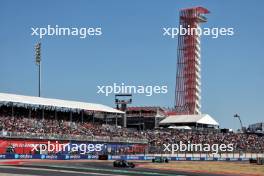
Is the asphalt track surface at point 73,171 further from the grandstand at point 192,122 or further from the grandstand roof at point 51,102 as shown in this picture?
the grandstand at point 192,122

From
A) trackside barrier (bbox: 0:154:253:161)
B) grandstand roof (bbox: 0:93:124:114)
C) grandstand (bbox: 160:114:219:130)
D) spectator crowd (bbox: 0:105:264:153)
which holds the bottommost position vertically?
trackside barrier (bbox: 0:154:253:161)

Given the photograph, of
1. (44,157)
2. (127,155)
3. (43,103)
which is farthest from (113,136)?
(44,157)

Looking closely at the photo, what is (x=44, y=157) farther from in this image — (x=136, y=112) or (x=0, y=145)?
(x=136, y=112)

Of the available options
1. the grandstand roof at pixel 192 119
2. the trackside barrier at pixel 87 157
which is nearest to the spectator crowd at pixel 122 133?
the trackside barrier at pixel 87 157

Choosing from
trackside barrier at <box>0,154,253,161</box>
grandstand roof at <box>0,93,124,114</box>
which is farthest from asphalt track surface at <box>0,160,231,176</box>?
grandstand roof at <box>0,93,124,114</box>

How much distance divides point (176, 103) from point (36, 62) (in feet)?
230

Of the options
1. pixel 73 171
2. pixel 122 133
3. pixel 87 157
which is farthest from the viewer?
pixel 122 133

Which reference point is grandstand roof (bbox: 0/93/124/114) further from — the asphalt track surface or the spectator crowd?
the asphalt track surface

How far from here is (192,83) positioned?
173 meters

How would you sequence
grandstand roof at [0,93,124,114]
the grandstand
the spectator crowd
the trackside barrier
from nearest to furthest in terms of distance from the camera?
the trackside barrier → the spectator crowd → grandstand roof at [0,93,124,114] → the grandstand

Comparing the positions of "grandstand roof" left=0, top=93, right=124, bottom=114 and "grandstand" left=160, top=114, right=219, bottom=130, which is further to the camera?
"grandstand" left=160, top=114, right=219, bottom=130

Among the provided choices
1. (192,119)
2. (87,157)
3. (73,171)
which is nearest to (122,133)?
(87,157)

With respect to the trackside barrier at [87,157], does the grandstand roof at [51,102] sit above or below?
above

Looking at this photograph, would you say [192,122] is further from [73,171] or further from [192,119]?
[73,171]
